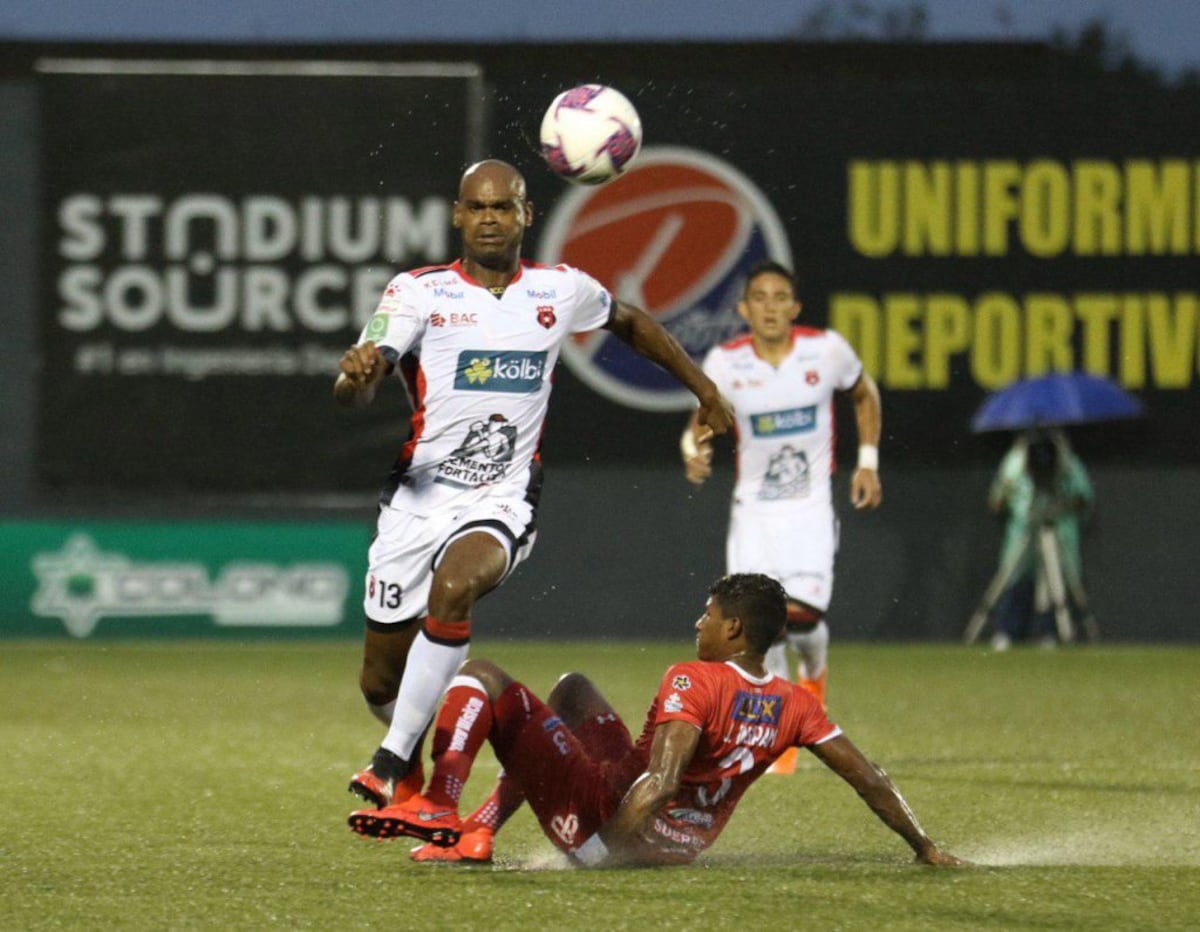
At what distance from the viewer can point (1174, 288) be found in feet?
55.9

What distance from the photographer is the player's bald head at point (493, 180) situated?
6.76 meters

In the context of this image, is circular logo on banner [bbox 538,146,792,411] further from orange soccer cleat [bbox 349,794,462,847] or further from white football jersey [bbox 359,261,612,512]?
orange soccer cleat [bbox 349,794,462,847]

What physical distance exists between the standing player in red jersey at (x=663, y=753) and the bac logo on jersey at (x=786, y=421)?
4.03m

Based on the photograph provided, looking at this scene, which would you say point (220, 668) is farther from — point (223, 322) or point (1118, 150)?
point (1118, 150)

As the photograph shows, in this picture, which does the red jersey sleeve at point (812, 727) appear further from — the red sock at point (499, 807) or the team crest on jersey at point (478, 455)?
the team crest on jersey at point (478, 455)

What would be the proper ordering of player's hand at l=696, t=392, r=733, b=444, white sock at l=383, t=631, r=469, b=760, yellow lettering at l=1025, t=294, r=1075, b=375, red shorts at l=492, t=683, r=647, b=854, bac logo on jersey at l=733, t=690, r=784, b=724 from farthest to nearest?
yellow lettering at l=1025, t=294, r=1075, b=375
player's hand at l=696, t=392, r=733, b=444
white sock at l=383, t=631, r=469, b=760
red shorts at l=492, t=683, r=647, b=854
bac logo on jersey at l=733, t=690, r=784, b=724

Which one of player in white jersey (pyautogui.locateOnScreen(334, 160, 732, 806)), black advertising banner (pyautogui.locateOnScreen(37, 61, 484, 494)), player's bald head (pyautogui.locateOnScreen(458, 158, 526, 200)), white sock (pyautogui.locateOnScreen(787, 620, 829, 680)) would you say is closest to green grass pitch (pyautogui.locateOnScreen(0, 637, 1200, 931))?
white sock (pyautogui.locateOnScreen(787, 620, 829, 680))

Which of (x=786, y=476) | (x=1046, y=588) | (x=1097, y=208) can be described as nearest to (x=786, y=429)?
(x=786, y=476)

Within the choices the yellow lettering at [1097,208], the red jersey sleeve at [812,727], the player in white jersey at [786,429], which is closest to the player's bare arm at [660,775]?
the red jersey sleeve at [812,727]

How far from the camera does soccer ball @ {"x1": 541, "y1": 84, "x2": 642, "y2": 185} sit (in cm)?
741

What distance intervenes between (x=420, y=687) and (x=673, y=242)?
10479mm

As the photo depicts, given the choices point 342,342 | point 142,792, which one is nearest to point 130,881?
point 142,792

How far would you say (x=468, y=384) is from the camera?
6.80m

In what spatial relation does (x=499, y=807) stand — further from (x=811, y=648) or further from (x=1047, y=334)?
(x=1047, y=334)
